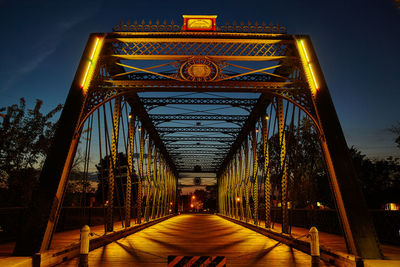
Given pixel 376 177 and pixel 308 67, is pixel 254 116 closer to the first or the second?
pixel 308 67

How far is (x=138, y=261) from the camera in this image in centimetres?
736

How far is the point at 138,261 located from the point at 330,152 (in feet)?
16.7

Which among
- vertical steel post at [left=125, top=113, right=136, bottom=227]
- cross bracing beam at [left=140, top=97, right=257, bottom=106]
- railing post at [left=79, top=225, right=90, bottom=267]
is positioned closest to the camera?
railing post at [left=79, top=225, right=90, bottom=267]

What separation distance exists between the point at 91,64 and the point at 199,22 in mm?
3618

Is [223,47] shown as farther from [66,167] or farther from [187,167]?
[187,167]

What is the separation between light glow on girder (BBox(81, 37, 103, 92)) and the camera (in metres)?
8.53

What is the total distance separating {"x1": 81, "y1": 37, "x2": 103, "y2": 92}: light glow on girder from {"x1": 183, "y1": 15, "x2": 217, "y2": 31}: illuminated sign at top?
2.72 meters

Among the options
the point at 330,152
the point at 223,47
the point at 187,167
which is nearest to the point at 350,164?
the point at 330,152

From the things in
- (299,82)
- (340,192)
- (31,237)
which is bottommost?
(31,237)

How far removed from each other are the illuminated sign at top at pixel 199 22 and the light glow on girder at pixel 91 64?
8.91 ft

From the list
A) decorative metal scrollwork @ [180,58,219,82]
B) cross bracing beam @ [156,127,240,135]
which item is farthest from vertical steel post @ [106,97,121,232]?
cross bracing beam @ [156,127,240,135]

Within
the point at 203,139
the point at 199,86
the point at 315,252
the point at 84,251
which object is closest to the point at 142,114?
the point at 199,86

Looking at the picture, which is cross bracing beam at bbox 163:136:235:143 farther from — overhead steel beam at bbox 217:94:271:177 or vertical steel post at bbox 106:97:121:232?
vertical steel post at bbox 106:97:121:232

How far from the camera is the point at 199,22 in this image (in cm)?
1022
